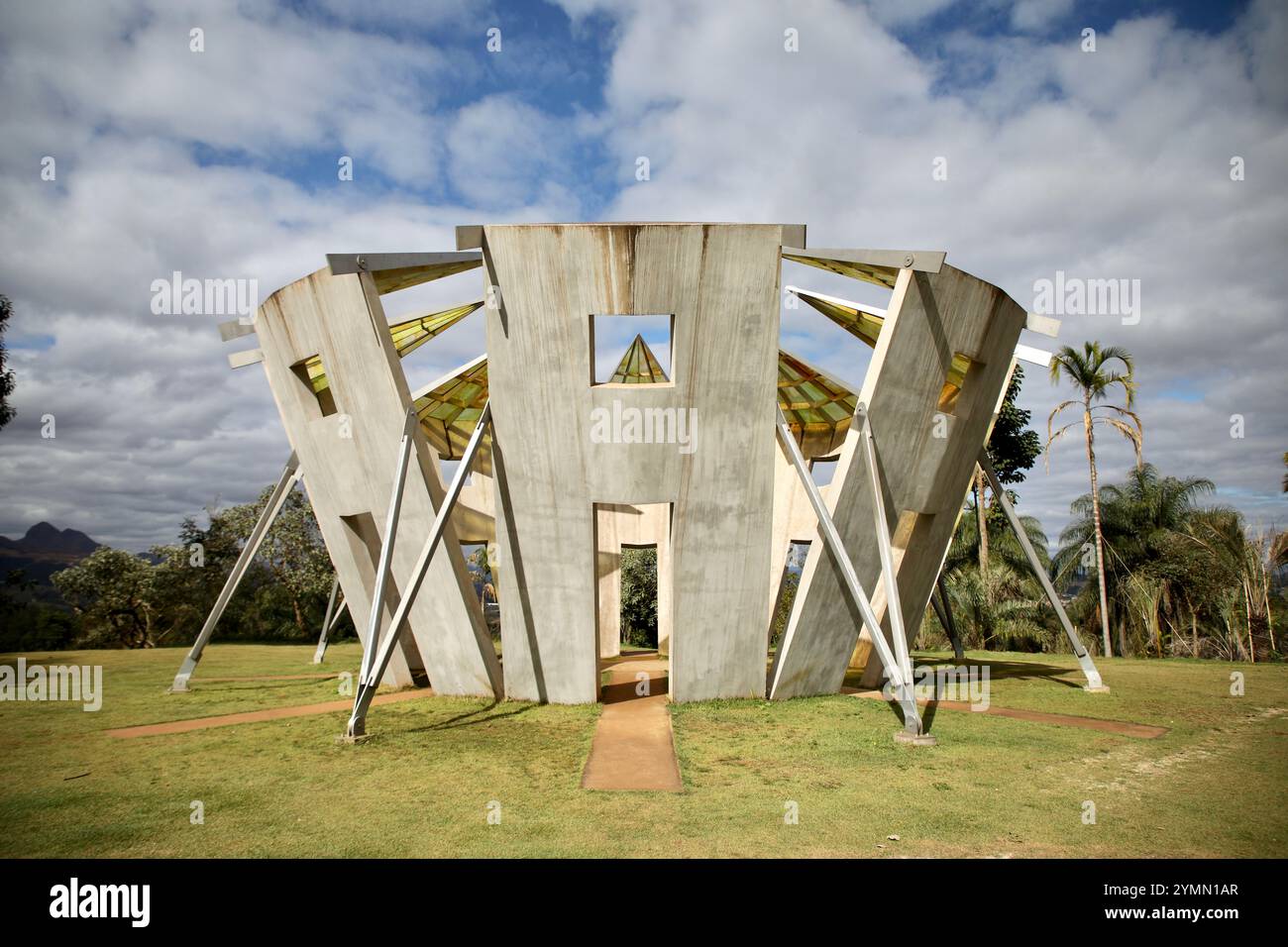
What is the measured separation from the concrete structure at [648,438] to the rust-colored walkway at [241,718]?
1.41 m

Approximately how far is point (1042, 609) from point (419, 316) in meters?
23.9

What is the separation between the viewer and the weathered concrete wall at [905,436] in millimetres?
11742

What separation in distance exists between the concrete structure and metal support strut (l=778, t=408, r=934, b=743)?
0.06 meters

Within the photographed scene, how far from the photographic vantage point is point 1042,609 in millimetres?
25703

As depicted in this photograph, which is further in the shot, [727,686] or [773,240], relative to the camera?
[727,686]

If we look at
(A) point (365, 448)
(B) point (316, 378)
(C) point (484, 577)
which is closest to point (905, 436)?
(A) point (365, 448)

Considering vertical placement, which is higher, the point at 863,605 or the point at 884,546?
the point at 884,546

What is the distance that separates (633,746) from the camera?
9812 millimetres

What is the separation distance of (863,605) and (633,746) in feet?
13.4

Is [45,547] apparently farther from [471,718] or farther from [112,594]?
[471,718]

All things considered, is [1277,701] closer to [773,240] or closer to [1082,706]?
[1082,706]

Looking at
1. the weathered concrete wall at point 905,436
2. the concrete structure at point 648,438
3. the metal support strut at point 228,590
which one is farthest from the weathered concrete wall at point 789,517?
the metal support strut at point 228,590

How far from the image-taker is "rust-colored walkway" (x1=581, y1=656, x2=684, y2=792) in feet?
26.9

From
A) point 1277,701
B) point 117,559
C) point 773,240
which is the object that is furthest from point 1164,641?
point 117,559
